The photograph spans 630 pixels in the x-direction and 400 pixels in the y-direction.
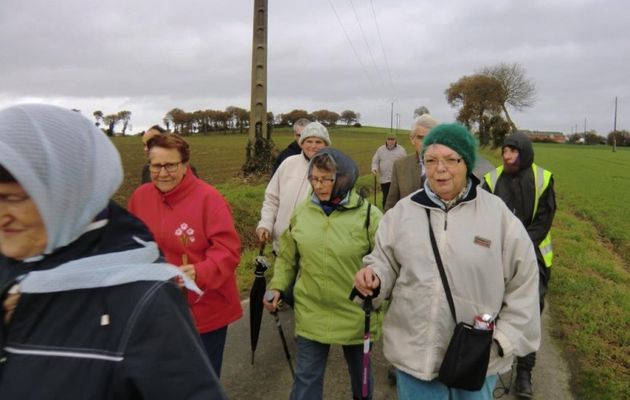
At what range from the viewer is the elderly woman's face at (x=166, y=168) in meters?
2.84

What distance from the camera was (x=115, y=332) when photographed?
1110 mm

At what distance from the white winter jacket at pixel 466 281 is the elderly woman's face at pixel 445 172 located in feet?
0.24

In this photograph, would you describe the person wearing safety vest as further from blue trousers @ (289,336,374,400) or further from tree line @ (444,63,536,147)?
tree line @ (444,63,536,147)

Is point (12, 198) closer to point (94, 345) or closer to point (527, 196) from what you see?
point (94, 345)

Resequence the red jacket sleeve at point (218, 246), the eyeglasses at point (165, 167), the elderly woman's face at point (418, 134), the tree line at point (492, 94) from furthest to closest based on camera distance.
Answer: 1. the tree line at point (492, 94)
2. the elderly woman's face at point (418, 134)
3. the eyeglasses at point (165, 167)
4. the red jacket sleeve at point (218, 246)

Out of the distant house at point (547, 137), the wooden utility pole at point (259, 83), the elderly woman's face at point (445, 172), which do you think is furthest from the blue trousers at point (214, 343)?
the distant house at point (547, 137)

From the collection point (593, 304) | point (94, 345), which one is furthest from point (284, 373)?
point (593, 304)

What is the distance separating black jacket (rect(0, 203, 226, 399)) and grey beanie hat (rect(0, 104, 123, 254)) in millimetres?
100

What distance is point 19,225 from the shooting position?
1158 millimetres

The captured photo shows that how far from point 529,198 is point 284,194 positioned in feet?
6.90

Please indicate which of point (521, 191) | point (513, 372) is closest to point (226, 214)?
point (521, 191)

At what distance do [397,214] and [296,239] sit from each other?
0.83 meters

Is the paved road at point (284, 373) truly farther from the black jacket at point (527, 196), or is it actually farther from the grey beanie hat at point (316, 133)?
the grey beanie hat at point (316, 133)

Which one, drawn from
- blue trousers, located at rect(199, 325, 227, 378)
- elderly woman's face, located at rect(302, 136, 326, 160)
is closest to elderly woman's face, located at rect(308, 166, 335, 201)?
blue trousers, located at rect(199, 325, 227, 378)
